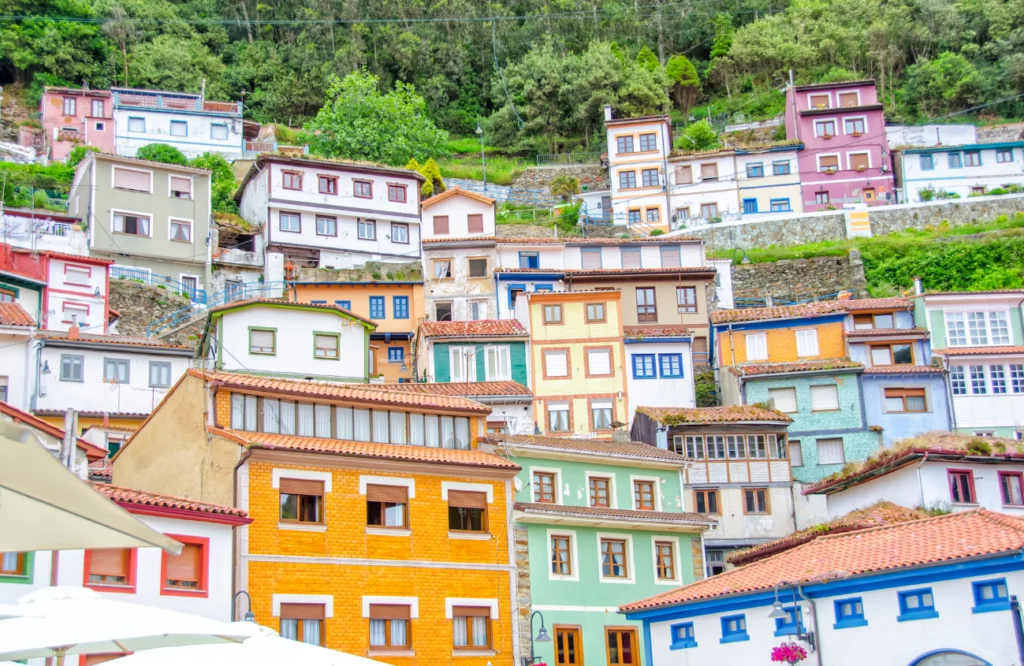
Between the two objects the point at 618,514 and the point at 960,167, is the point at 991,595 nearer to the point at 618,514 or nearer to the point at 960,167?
the point at 618,514

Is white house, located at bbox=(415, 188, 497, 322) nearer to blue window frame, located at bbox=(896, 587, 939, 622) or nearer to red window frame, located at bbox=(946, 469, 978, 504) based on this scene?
red window frame, located at bbox=(946, 469, 978, 504)

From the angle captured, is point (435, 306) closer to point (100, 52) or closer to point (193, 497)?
point (193, 497)

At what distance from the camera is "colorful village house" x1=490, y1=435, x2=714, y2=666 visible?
33125 mm

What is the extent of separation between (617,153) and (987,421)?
117 feet

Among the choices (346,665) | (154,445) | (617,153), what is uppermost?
(617,153)

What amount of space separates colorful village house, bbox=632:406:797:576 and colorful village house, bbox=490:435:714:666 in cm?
459

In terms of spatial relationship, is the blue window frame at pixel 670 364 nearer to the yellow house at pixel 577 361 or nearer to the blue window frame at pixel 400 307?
the yellow house at pixel 577 361

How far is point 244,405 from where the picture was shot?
3094 cm

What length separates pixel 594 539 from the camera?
114 feet

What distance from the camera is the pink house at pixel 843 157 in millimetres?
74125

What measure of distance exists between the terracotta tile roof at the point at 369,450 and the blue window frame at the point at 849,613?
929 cm

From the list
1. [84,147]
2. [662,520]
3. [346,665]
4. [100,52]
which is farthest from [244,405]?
[100,52]

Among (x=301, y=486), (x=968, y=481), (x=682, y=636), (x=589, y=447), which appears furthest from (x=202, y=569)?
(x=968, y=481)

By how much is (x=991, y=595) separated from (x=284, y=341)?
28.4 m
